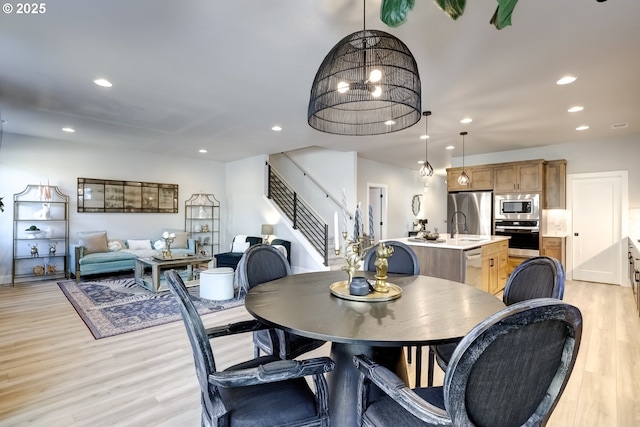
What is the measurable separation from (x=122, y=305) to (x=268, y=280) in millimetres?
2976

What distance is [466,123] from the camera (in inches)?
182

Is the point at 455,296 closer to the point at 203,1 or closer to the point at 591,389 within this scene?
the point at 591,389

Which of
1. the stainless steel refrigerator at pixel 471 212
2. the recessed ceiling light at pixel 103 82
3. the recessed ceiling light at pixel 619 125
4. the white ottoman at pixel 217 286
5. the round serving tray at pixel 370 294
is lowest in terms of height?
the white ottoman at pixel 217 286

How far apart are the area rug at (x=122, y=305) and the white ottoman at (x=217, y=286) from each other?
10cm

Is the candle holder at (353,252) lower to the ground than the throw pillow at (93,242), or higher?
higher

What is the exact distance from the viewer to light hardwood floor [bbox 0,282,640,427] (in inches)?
77.1

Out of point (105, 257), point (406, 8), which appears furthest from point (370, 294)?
point (105, 257)

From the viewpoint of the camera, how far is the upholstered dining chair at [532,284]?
1721 millimetres

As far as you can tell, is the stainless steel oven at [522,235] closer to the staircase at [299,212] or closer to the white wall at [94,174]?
the staircase at [299,212]

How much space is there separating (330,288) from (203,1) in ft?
6.57

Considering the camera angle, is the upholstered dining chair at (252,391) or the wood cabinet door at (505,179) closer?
the upholstered dining chair at (252,391)

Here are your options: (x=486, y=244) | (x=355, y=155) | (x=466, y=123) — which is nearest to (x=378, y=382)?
(x=486, y=244)

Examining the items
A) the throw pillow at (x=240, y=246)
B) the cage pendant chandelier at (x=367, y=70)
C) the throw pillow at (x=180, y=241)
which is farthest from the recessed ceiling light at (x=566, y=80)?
the throw pillow at (x=180, y=241)

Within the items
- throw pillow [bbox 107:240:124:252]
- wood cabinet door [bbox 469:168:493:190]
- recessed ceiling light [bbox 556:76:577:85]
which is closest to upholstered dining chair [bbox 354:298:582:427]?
recessed ceiling light [bbox 556:76:577:85]
